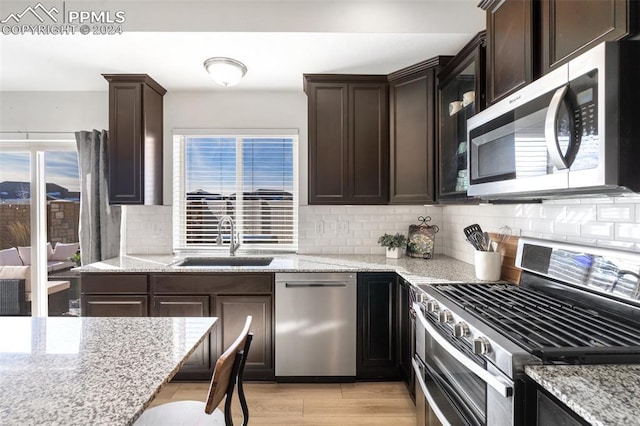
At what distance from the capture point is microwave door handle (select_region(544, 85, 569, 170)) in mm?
1053

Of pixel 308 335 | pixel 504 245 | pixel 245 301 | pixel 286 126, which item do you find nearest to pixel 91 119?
pixel 286 126

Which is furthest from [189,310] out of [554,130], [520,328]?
[554,130]

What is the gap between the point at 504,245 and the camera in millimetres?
2123

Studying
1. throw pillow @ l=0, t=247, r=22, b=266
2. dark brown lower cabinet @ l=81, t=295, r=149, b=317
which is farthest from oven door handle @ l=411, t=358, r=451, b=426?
throw pillow @ l=0, t=247, r=22, b=266

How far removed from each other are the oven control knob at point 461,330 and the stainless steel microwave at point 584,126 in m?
0.57

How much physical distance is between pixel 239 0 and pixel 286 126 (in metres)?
1.24

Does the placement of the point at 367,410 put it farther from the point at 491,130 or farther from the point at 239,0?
the point at 239,0

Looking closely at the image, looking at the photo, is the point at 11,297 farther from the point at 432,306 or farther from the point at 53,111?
the point at 432,306

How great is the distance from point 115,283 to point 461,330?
2.48m

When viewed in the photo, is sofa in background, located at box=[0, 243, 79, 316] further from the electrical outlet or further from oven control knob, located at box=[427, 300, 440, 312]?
oven control knob, located at box=[427, 300, 440, 312]

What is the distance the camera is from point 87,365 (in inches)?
40.5

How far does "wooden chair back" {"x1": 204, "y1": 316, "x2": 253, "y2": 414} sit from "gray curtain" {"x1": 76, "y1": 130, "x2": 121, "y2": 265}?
2.53m

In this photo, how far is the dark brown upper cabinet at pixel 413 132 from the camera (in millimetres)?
2609

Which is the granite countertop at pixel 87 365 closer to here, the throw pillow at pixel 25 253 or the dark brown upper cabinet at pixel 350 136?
the dark brown upper cabinet at pixel 350 136
